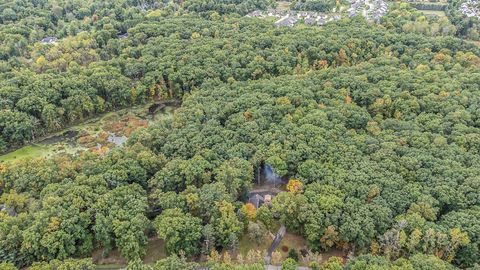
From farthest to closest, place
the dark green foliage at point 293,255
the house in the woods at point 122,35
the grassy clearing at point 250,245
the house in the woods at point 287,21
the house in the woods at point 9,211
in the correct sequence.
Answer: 1. the house in the woods at point 287,21
2. the house in the woods at point 122,35
3. the house in the woods at point 9,211
4. the grassy clearing at point 250,245
5. the dark green foliage at point 293,255

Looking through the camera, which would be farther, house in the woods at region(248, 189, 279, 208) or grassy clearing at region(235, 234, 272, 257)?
house in the woods at region(248, 189, 279, 208)

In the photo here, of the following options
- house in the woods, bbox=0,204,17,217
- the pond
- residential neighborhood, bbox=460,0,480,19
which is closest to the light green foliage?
house in the woods, bbox=0,204,17,217

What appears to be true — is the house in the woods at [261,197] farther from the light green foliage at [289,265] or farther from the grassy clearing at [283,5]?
the grassy clearing at [283,5]

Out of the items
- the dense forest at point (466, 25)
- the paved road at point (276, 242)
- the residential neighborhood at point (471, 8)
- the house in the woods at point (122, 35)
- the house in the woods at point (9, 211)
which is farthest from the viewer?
the residential neighborhood at point (471, 8)

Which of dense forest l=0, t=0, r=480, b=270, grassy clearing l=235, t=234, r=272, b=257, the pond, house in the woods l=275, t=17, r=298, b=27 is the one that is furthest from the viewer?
house in the woods l=275, t=17, r=298, b=27

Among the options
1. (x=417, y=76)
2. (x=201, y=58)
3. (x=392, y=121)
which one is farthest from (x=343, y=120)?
(x=201, y=58)

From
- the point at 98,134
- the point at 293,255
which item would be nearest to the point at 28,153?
the point at 98,134

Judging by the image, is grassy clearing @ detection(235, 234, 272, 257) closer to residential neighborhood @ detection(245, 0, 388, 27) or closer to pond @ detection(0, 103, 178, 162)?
pond @ detection(0, 103, 178, 162)

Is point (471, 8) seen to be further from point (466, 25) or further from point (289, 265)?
point (289, 265)

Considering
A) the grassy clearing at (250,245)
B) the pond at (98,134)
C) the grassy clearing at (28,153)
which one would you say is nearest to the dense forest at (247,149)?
the grassy clearing at (250,245)
